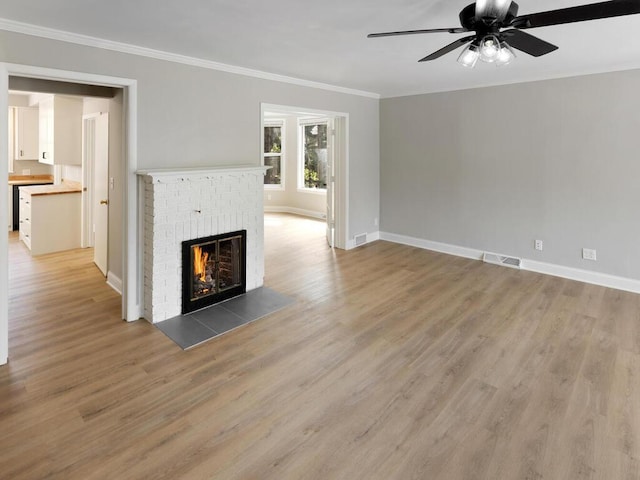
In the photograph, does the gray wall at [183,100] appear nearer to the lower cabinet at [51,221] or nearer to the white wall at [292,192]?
the lower cabinet at [51,221]

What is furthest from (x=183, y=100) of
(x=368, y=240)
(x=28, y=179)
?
(x=28, y=179)

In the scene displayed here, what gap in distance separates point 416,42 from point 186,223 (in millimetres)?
2626

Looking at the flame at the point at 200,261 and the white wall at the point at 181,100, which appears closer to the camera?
the white wall at the point at 181,100

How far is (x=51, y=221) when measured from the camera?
572cm

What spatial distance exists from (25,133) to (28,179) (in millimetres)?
865

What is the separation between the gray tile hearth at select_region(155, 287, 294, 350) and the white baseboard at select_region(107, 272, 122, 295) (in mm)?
1070

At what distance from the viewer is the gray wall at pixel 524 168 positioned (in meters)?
4.39

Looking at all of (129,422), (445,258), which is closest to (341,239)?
(445,258)

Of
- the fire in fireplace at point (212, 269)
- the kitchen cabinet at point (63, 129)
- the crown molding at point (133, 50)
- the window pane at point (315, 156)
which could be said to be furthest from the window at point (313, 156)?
the fire in fireplace at point (212, 269)

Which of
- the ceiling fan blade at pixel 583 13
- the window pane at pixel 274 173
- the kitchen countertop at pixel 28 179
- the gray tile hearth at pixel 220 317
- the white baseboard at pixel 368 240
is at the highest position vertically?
the window pane at pixel 274 173

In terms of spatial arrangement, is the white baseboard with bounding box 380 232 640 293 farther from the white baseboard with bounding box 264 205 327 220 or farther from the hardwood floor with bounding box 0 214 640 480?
the white baseboard with bounding box 264 205 327 220

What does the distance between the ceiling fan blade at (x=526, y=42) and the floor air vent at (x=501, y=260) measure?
3.47 meters

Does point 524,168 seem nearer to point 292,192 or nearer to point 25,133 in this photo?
point 292,192

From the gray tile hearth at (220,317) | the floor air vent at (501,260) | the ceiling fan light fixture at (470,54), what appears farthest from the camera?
the floor air vent at (501,260)
